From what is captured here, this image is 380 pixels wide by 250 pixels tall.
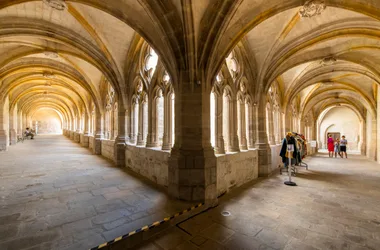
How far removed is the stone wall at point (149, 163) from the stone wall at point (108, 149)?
182 centimetres

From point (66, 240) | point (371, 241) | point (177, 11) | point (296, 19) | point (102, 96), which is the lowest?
point (371, 241)

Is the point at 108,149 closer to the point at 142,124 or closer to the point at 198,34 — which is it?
the point at 142,124

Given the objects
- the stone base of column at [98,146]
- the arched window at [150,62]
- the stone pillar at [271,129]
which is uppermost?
the arched window at [150,62]

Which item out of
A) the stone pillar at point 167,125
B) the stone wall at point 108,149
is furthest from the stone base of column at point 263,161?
the stone wall at point 108,149

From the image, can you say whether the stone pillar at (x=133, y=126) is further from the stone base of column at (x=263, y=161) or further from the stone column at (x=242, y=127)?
the stone base of column at (x=263, y=161)

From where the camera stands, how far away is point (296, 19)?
4.47 metres

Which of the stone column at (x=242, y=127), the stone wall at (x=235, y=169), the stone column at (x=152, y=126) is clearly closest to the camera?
the stone wall at (x=235, y=169)

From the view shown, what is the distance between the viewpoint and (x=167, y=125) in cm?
450

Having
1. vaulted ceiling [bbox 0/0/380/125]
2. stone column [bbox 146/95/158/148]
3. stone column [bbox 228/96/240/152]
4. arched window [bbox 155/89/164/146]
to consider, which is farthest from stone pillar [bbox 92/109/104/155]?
stone column [bbox 228/96/240/152]

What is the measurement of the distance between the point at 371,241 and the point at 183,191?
2717mm

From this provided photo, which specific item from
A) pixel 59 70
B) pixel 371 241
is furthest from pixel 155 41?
pixel 59 70

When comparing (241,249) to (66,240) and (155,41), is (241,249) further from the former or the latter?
(155,41)

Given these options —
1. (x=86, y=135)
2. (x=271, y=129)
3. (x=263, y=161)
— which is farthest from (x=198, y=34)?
(x=86, y=135)

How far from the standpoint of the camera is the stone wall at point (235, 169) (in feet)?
12.8
